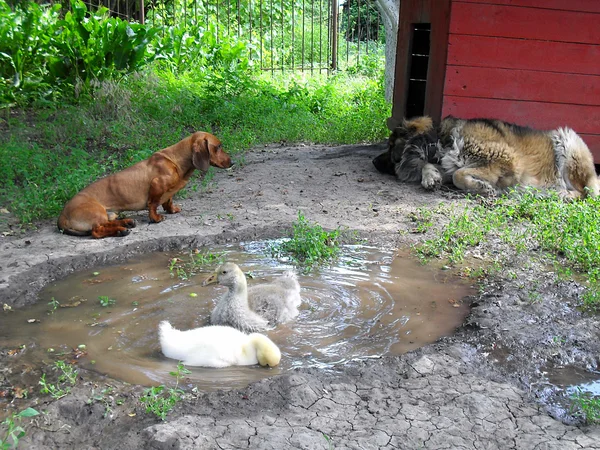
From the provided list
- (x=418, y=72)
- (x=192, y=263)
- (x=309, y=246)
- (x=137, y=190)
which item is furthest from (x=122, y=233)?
(x=418, y=72)

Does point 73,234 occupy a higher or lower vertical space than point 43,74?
lower

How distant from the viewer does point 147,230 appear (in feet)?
21.7

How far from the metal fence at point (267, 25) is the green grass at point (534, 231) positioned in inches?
393

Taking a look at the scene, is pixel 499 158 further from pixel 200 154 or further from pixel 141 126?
pixel 141 126

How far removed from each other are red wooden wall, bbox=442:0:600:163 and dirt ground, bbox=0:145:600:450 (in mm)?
3489

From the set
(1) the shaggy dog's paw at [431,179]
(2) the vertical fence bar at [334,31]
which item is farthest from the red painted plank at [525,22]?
(2) the vertical fence bar at [334,31]

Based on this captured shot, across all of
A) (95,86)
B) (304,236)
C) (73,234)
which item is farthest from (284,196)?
(95,86)

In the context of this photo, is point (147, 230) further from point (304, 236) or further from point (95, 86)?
point (95, 86)

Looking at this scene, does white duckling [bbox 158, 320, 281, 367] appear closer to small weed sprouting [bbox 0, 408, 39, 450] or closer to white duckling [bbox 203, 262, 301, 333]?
white duckling [bbox 203, 262, 301, 333]

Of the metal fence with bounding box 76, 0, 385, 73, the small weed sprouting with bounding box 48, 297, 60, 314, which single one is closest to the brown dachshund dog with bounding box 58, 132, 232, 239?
the small weed sprouting with bounding box 48, 297, 60, 314

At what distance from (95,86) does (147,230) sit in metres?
5.41

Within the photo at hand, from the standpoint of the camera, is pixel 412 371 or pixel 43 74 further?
pixel 43 74

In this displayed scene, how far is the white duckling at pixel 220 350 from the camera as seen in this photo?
4012mm

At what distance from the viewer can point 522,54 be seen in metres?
8.66
